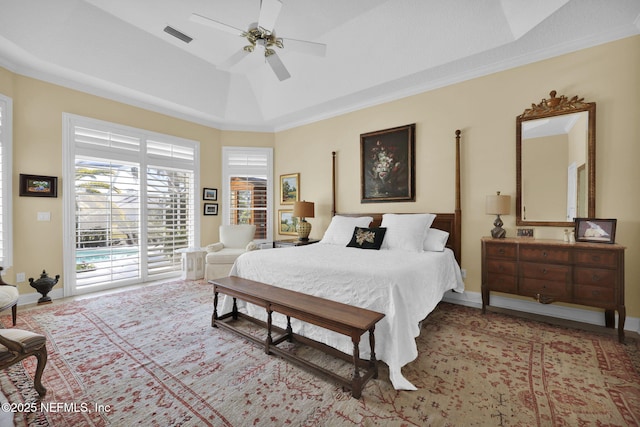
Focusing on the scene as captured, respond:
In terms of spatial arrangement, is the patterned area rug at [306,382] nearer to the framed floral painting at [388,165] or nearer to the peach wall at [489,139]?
the peach wall at [489,139]

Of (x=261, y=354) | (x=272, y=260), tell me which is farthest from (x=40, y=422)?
(x=272, y=260)

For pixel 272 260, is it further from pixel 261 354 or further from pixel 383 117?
pixel 383 117

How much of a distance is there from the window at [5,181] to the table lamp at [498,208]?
6015mm

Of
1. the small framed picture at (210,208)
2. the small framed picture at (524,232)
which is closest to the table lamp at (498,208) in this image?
the small framed picture at (524,232)

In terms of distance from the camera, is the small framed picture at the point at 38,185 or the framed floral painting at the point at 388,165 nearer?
the small framed picture at the point at 38,185

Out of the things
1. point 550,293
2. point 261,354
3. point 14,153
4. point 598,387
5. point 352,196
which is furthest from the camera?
point 352,196

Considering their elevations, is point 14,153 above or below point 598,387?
above

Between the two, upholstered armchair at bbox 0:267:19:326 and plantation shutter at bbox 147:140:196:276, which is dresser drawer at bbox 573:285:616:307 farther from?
plantation shutter at bbox 147:140:196:276

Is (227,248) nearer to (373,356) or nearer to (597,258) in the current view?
(373,356)

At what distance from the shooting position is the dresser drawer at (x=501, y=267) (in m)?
3.14

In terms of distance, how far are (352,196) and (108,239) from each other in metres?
4.02

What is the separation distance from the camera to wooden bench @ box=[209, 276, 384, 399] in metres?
1.87

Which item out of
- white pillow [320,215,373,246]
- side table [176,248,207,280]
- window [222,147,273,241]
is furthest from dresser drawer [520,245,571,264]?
side table [176,248,207,280]

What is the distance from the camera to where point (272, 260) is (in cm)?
292
